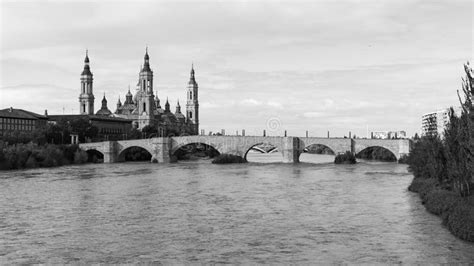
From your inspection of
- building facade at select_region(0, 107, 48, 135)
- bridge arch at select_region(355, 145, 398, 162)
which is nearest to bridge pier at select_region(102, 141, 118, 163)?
building facade at select_region(0, 107, 48, 135)

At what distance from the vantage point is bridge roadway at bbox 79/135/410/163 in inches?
2685

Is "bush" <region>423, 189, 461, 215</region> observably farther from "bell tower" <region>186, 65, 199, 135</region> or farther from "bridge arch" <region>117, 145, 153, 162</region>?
"bell tower" <region>186, 65, 199, 135</region>

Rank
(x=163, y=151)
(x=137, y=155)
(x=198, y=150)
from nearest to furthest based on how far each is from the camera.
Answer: (x=163, y=151)
(x=137, y=155)
(x=198, y=150)

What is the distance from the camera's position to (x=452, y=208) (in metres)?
21.0

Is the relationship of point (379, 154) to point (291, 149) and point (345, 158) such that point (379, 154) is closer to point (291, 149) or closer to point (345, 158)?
point (345, 158)

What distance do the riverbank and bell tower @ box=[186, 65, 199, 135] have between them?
130 meters

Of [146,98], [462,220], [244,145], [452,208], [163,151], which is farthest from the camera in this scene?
[146,98]

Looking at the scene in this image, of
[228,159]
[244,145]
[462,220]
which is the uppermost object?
[244,145]

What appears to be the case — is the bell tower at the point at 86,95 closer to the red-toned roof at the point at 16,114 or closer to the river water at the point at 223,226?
the red-toned roof at the point at 16,114

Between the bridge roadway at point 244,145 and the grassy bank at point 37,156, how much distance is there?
171 inches

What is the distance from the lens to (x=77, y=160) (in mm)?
74625

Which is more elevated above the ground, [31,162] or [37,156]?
[37,156]

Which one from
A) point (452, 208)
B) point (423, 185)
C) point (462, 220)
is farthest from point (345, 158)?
point (462, 220)

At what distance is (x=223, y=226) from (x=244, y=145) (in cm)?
4990
